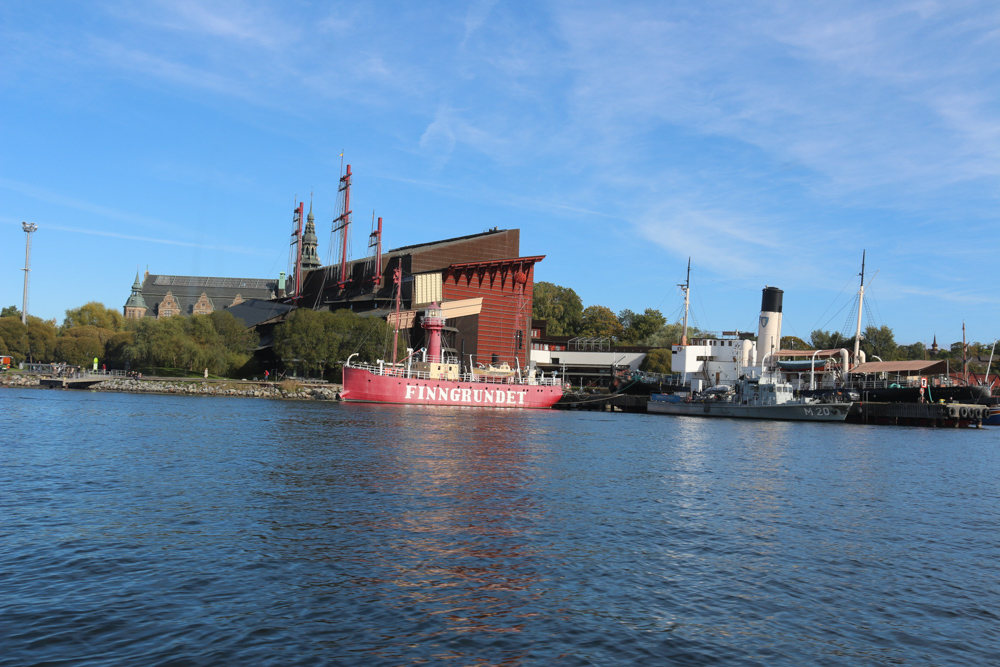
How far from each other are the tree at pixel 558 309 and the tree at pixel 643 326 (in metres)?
13.3

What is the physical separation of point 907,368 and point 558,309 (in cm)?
8178

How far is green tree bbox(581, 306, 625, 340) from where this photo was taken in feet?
478

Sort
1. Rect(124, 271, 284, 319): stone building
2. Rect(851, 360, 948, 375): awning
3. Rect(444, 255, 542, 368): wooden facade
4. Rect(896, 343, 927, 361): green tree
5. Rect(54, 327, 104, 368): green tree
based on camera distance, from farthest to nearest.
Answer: Rect(124, 271, 284, 319): stone building → Rect(896, 343, 927, 361): green tree → Rect(444, 255, 542, 368): wooden facade → Rect(54, 327, 104, 368): green tree → Rect(851, 360, 948, 375): awning

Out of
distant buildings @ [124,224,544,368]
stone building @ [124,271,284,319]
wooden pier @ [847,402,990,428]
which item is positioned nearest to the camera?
wooden pier @ [847,402,990,428]

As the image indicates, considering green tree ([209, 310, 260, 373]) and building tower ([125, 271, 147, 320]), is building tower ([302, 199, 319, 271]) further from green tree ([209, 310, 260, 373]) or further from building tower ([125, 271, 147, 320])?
green tree ([209, 310, 260, 373])

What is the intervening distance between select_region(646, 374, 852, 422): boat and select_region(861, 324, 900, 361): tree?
195 ft

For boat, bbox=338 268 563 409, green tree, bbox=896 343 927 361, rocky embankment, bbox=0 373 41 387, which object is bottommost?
rocky embankment, bbox=0 373 41 387

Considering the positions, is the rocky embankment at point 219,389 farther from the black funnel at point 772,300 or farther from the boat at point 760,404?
the black funnel at point 772,300

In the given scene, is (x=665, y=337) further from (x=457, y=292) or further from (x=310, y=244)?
(x=310, y=244)

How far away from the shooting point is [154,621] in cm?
909

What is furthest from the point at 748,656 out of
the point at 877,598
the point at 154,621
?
the point at 154,621

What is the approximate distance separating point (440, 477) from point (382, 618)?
12.0m

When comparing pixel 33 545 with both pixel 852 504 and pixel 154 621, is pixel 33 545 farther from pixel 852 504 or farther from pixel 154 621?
pixel 852 504

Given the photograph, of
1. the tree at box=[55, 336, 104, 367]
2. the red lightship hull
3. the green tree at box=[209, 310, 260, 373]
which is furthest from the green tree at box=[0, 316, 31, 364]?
the red lightship hull
